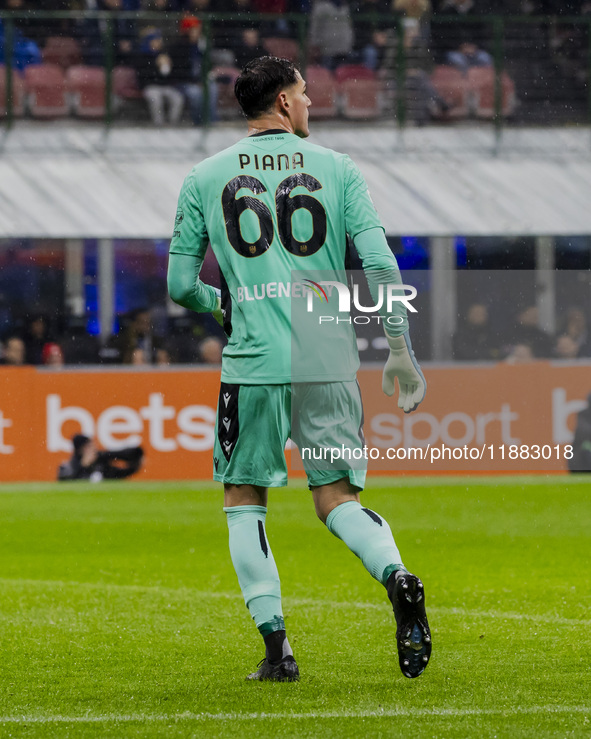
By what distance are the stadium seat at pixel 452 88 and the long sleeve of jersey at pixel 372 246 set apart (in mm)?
12454

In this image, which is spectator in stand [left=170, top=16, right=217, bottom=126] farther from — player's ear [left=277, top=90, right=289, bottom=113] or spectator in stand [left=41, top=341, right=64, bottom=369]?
player's ear [left=277, top=90, right=289, bottom=113]

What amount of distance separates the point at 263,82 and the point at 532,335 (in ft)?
32.9

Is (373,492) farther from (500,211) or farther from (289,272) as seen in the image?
(289,272)

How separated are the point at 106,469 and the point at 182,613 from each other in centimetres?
641

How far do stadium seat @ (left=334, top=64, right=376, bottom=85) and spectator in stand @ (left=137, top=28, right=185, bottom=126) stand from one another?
196cm

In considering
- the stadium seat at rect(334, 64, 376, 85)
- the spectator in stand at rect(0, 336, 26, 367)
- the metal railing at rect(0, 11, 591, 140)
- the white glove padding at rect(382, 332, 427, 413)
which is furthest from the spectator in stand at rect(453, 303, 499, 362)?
the white glove padding at rect(382, 332, 427, 413)

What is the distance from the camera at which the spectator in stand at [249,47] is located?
15734 millimetres

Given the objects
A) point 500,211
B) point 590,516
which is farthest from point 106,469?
point 500,211

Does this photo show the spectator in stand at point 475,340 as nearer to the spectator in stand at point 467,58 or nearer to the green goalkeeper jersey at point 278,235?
the spectator in stand at point 467,58

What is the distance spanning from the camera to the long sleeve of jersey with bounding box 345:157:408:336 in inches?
145

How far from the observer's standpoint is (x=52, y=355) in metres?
12.8

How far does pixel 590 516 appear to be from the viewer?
924 centimetres

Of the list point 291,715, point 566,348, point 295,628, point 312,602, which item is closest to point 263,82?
point 291,715

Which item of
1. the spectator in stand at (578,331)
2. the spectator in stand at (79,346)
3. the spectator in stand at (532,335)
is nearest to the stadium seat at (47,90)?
the spectator in stand at (79,346)
